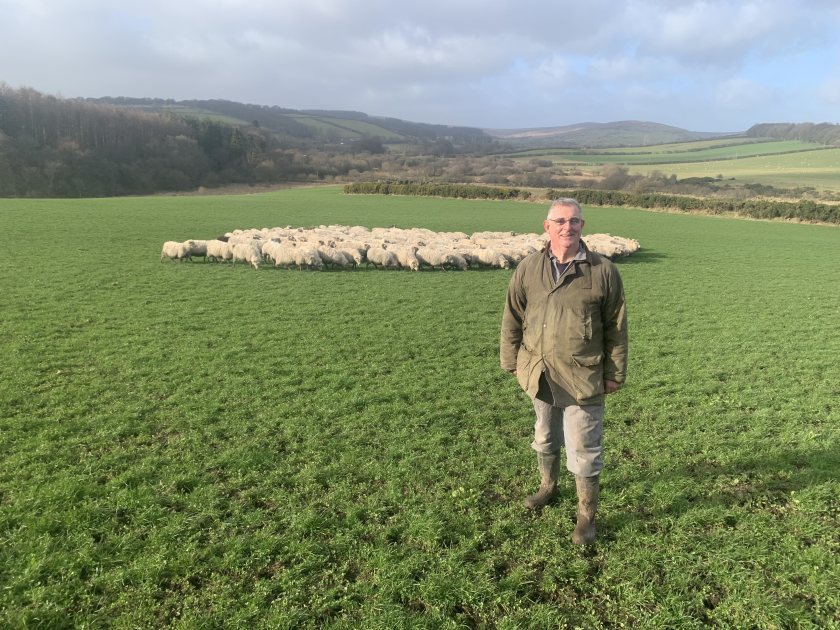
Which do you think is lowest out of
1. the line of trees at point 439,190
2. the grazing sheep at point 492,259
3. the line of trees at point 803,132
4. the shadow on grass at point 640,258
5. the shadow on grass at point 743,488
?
the shadow on grass at point 743,488

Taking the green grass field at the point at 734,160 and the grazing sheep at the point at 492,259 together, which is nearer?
the grazing sheep at the point at 492,259

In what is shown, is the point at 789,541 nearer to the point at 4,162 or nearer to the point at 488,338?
the point at 488,338

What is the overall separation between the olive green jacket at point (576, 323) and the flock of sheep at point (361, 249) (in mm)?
16331

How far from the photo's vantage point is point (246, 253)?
67.5 ft

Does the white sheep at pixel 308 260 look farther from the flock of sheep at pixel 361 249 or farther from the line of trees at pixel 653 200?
the line of trees at pixel 653 200

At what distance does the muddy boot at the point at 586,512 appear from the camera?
5.18m

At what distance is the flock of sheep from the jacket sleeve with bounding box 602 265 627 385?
16.7 m

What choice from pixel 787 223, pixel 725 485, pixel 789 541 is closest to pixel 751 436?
pixel 725 485

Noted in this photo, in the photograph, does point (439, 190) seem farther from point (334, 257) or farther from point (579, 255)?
point (579, 255)

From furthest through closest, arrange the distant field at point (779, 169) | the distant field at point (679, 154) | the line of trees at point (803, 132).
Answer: the line of trees at point (803, 132)
the distant field at point (679, 154)
the distant field at point (779, 169)

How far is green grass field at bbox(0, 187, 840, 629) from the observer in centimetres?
448

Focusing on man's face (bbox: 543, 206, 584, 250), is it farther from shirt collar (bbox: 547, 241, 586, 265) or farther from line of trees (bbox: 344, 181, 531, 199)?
line of trees (bbox: 344, 181, 531, 199)

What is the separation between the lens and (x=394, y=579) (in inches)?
184

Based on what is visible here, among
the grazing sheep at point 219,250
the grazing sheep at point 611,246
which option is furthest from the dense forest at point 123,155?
the grazing sheep at point 611,246
